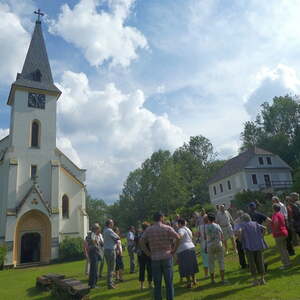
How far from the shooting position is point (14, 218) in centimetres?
2598

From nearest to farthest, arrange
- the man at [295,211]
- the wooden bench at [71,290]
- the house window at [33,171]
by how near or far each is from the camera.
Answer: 1. the wooden bench at [71,290]
2. the man at [295,211]
3. the house window at [33,171]

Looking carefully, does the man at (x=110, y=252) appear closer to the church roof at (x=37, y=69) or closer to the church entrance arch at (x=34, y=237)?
the church entrance arch at (x=34, y=237)

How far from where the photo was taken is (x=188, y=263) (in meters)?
8.27

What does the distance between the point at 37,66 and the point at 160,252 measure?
101 feet

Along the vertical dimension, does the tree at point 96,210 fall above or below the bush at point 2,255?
above

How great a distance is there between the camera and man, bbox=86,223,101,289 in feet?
32.6

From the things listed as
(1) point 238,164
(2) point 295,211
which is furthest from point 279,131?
(2) point 295,211

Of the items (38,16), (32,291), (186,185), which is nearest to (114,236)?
(32,291)

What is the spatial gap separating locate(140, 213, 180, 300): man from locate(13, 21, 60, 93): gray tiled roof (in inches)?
1084

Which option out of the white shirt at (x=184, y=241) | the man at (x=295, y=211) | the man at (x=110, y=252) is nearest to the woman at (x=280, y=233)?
the man at (x=295, y=211)

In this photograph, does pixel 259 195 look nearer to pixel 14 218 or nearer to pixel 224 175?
pixel 224 175

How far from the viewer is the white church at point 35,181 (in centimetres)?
2656

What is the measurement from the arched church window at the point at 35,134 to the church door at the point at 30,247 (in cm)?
856

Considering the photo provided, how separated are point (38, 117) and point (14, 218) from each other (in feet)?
33.3
